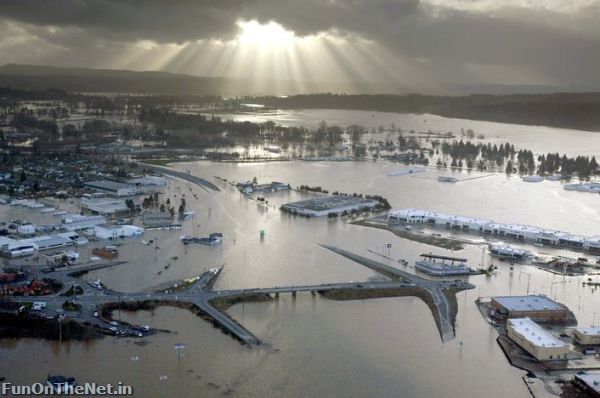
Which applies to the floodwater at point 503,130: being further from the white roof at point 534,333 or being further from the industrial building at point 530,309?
the white roof at point 534,333

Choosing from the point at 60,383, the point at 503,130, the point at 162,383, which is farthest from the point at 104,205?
the point at 503,130

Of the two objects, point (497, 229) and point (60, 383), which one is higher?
point (497, 229)

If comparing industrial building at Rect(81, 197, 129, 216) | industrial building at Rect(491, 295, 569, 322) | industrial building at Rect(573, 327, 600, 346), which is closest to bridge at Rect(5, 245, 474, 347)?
industrial building at Rect(491, 295, 569, 322)

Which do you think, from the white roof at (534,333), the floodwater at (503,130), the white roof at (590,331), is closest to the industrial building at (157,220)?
the white roof at (534,333)

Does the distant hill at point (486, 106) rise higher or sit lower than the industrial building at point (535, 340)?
higher

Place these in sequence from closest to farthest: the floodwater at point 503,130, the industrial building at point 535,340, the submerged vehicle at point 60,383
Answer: the submerged vehicle at point 60,383, the industrial building at point 535,340, the floodwater at point 503,130

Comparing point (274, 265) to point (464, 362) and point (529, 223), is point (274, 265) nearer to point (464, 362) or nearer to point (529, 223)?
point (464, 362)

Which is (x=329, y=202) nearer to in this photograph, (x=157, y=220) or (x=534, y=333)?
(x=157, y=220)
